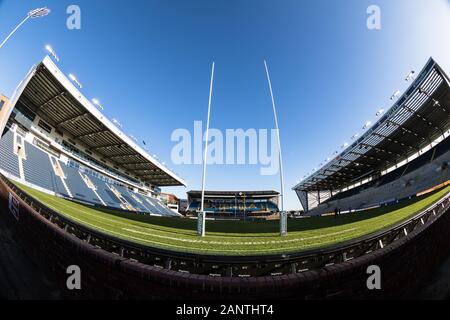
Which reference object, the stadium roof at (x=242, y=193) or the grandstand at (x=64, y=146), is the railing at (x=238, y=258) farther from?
the stadium roof at (x=242, y=193)

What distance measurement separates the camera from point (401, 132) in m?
29.9

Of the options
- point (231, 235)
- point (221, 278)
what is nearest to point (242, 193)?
point (231, 235)

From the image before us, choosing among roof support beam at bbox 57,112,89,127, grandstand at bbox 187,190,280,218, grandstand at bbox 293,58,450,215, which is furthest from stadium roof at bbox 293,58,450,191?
roof support beam at bbox 57,112,89,127

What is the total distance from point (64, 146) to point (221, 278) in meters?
31.0

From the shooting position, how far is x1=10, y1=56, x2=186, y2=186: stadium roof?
68.5 feet

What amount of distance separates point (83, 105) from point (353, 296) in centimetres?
3361

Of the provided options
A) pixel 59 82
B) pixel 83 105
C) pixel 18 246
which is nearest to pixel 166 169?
pixel 83 105

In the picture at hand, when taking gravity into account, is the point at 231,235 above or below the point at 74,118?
below

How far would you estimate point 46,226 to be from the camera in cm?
403

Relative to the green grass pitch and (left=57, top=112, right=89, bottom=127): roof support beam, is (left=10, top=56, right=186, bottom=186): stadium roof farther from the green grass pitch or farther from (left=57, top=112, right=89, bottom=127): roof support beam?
the green grass pitch

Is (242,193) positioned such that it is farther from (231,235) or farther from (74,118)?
(231,235)

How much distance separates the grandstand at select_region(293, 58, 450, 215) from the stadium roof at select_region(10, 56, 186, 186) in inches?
1085
